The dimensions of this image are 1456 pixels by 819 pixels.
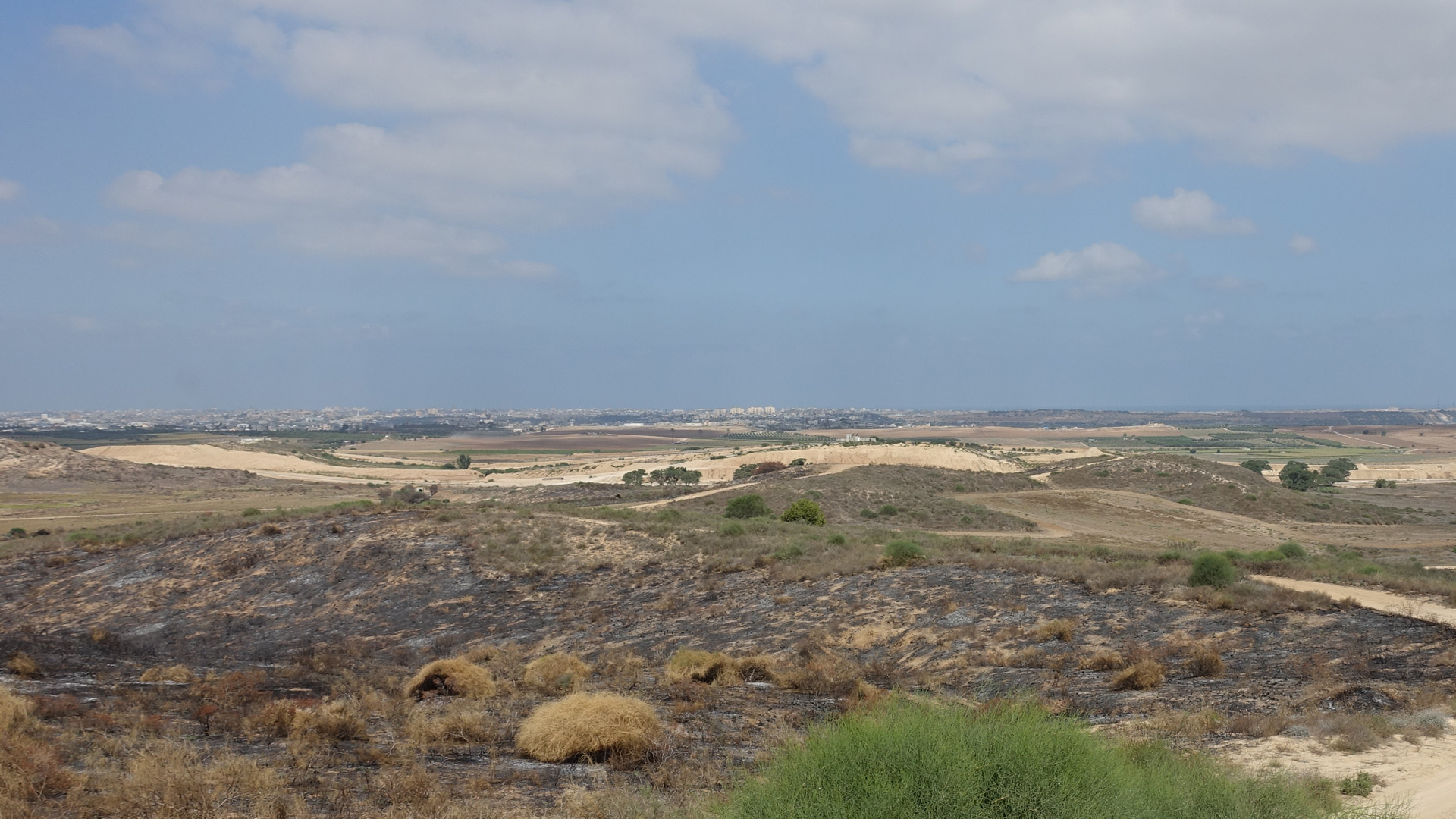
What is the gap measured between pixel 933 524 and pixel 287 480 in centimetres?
8041

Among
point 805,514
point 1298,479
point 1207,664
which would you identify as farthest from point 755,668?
point 1298,479

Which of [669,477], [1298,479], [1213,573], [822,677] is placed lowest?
[669,477]

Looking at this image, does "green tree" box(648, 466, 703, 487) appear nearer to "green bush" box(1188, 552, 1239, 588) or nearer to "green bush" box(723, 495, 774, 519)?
"green bush" box(723, 495, 774, 519)

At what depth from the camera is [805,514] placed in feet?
142

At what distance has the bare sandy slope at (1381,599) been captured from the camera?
17.5m

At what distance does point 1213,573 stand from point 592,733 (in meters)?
16.7

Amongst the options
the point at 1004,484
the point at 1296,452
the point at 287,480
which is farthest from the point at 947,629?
the point at 1296,452

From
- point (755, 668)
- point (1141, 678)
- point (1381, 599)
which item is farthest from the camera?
point (1381, 599)

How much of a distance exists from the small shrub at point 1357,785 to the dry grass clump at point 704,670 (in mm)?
9786

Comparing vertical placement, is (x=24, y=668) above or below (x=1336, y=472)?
above

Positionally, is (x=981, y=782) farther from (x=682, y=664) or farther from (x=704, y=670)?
(x=682, y=664)

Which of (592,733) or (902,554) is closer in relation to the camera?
(592,733)

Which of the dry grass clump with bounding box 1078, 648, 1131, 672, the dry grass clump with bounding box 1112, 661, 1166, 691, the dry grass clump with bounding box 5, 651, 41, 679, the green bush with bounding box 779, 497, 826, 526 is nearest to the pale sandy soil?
the dry grass clump with bounding box 1112, 661, 1166, 691

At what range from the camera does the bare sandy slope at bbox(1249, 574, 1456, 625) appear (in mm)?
17550
